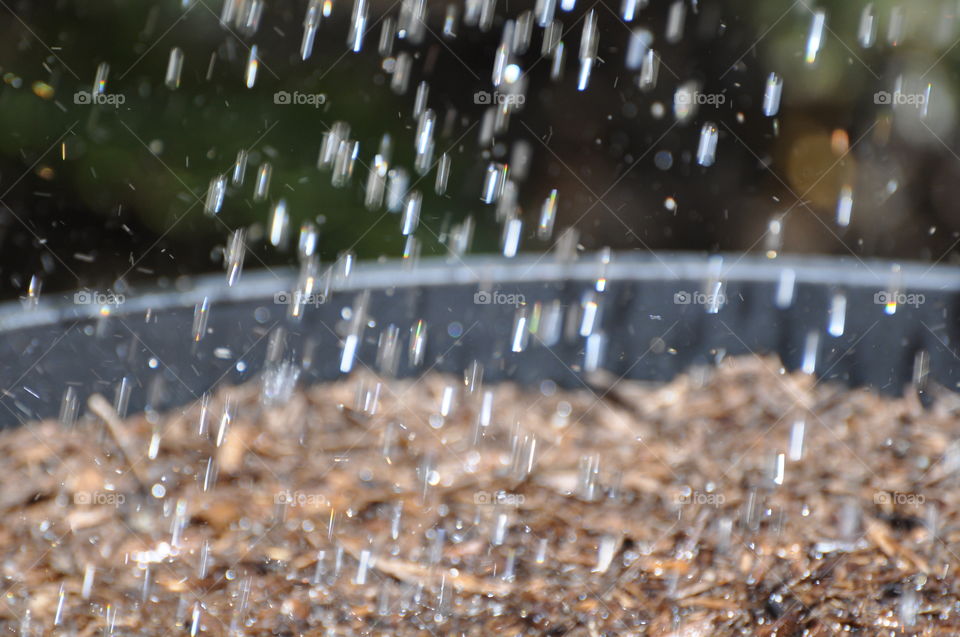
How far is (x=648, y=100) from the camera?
2.69 m

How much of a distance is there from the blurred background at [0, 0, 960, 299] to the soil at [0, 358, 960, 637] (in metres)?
1.12

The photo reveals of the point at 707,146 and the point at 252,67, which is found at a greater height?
the point at 707,146

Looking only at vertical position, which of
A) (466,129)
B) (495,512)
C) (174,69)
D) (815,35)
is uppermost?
(815,35)

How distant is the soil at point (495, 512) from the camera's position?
100 centimetres

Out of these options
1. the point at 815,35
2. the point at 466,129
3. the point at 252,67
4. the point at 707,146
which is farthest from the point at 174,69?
the point at 815,35

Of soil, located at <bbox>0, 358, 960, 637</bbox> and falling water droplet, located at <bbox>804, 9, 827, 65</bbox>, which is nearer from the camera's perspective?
soil, located at <bbox>0, 358, 960, 637</bbox>

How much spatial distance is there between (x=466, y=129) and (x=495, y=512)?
1.74 metres

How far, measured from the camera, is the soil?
1003 mm

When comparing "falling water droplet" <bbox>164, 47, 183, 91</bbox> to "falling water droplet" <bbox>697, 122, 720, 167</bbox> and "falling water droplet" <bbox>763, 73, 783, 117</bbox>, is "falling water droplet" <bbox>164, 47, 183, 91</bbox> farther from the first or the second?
"falling water droplet" <bbox>763, 73, 783, 117</bbox>

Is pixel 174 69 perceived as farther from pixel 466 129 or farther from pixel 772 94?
pixel 772 94

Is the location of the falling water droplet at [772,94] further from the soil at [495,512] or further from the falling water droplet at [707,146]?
the soil at [495,512]

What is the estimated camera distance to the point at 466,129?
8.70 ft

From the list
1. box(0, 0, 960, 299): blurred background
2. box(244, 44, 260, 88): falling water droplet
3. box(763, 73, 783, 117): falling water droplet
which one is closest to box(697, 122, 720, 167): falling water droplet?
box(0, 0, 960, 299): blurred background

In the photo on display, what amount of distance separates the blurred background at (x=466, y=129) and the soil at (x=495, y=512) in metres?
1.12
